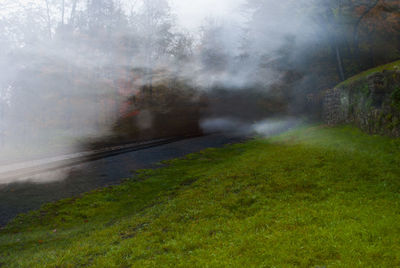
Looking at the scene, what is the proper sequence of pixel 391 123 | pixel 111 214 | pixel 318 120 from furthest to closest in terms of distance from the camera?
1. pixel 318 120
2. pixel 391 123
3. pixel 111 214

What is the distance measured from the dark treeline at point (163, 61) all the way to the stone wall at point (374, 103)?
14.3 meters

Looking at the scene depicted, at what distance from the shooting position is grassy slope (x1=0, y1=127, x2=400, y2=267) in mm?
6871

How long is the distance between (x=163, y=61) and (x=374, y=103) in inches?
1620

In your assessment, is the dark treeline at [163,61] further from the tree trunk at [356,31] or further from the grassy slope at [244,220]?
the grassy slope at [244,220]

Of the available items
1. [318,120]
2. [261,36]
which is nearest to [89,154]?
[318,120]

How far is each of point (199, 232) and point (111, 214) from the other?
21.3ft

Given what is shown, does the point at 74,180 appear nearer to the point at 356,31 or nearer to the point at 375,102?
the point at 375,102

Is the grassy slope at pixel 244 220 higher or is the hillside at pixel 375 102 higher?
the hillside at pixel 375 102

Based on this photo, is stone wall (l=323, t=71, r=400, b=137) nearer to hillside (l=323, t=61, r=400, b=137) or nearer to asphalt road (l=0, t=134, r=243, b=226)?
hillside (l=323, t=61, r=400, b=137)

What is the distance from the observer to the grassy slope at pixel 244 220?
Answer: 271 inches

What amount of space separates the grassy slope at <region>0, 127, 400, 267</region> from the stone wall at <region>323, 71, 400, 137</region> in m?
1.11

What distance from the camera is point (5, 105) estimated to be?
41438mm

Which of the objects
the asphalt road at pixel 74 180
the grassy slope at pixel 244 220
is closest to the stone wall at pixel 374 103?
the grassy slope at pixel 244 220

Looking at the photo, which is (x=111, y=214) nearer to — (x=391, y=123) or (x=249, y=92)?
(x=391, y=123)
